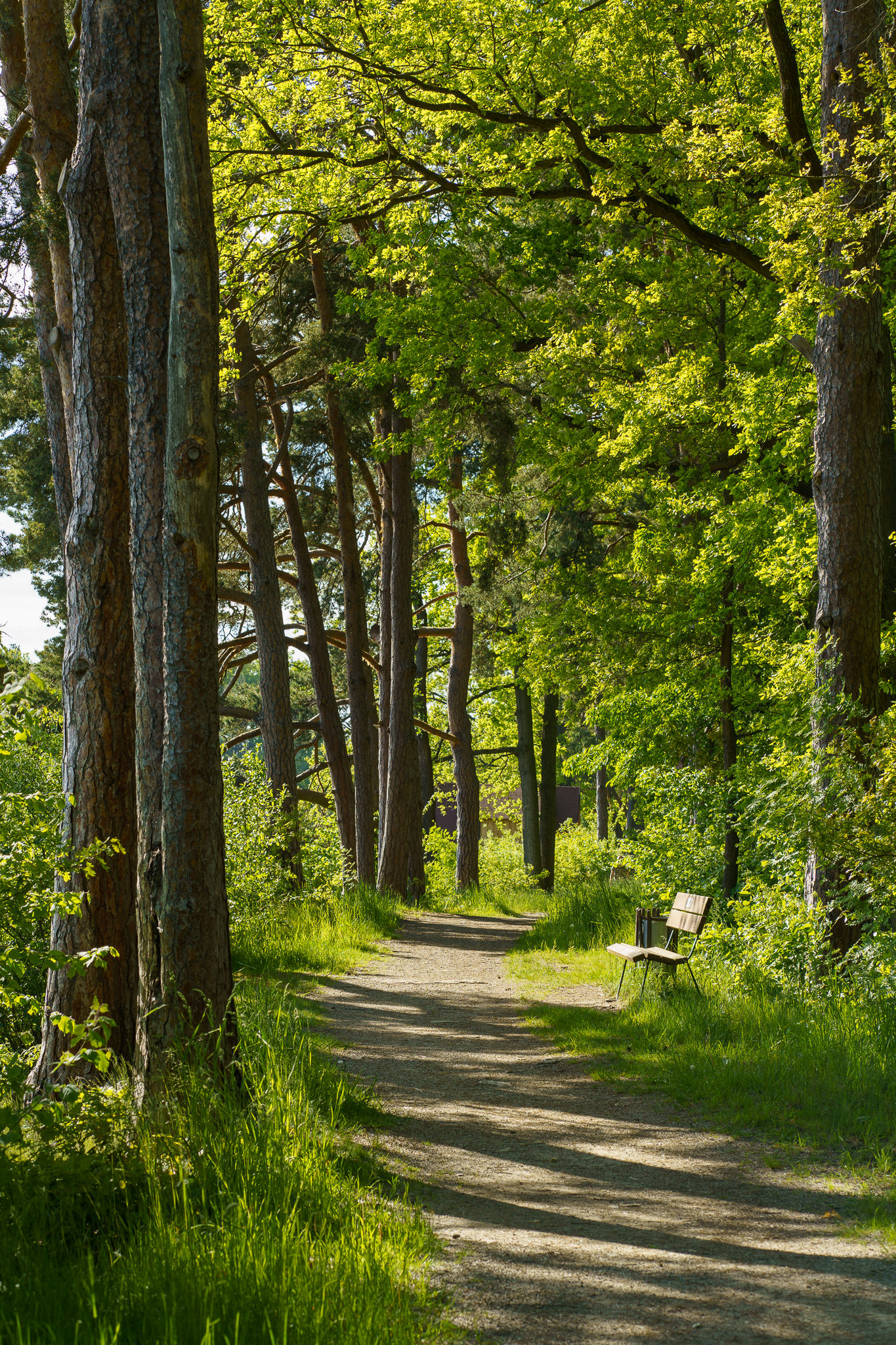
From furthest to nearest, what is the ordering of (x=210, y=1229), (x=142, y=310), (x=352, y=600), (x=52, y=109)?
(x=352, y=600) < (x=52, y=109) < (x=142, y=310) < (x=210, y=1229)

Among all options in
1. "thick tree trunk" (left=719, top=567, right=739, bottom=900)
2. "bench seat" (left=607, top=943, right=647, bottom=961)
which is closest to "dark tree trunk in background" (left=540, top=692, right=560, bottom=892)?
"thick tree trunk" (left=719, top=567, right=739, bottom=900)

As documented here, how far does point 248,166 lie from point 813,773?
8.63 meters

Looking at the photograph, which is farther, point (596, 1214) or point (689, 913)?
point (689, 913)

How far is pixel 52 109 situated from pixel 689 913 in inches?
329

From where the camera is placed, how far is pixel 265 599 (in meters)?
16.6

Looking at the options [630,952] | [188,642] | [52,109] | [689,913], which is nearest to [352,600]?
[689,913]

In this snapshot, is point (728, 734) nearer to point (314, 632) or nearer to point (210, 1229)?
point (314, 632)

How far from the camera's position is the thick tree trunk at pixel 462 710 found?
72.0ft

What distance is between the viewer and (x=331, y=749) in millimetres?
19203

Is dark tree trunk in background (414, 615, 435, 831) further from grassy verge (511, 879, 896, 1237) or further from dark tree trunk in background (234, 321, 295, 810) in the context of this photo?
grassy verge (511, 879, 896, 1237)

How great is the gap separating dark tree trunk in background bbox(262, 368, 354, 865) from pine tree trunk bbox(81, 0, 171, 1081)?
11161mm

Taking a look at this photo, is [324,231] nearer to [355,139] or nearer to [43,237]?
[355,139]

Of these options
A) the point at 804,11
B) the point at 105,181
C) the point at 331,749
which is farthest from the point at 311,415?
the point at 105,181

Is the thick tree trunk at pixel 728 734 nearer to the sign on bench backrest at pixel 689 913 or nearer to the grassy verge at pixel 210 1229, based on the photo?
the sign on bench backrest at pixel 689 913
